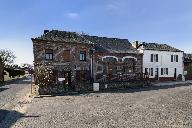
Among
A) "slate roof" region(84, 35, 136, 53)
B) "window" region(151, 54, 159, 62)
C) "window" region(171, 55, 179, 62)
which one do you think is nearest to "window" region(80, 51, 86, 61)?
"slate roof" region(84, 35, 136, 53)

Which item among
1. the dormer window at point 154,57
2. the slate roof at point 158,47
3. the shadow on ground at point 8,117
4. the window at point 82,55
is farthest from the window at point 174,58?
the shadow on ground at point 8,117

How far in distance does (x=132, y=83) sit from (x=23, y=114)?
21.0 meters

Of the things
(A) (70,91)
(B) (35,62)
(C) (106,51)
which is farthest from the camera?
(C) (106,51)

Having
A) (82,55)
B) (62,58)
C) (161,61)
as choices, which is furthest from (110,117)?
(161,61)

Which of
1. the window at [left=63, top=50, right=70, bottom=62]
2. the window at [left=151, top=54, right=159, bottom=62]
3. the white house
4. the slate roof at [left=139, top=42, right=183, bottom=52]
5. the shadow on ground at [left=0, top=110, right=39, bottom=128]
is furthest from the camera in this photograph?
the window at [left=151, top=54, right=159, bottom=62]

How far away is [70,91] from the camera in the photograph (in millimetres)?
29625

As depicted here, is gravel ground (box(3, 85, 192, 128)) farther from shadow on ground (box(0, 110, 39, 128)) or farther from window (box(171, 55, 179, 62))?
window (box(171, 55, 179, 62))

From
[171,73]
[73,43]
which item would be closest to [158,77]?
[171,73]

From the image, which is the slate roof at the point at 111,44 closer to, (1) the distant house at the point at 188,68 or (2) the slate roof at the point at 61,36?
(2) the slate roof at the point at 61,36

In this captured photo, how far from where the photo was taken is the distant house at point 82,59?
107ft

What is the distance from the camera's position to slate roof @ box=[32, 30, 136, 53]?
114 ft

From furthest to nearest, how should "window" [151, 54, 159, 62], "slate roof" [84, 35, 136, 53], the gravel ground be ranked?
"window" [151, 54, 159, 62] < "slate roof" [84, 35, 136, 53] < the gravel ground

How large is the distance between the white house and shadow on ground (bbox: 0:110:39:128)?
28782 mm

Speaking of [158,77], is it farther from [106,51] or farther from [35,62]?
[35,62]
